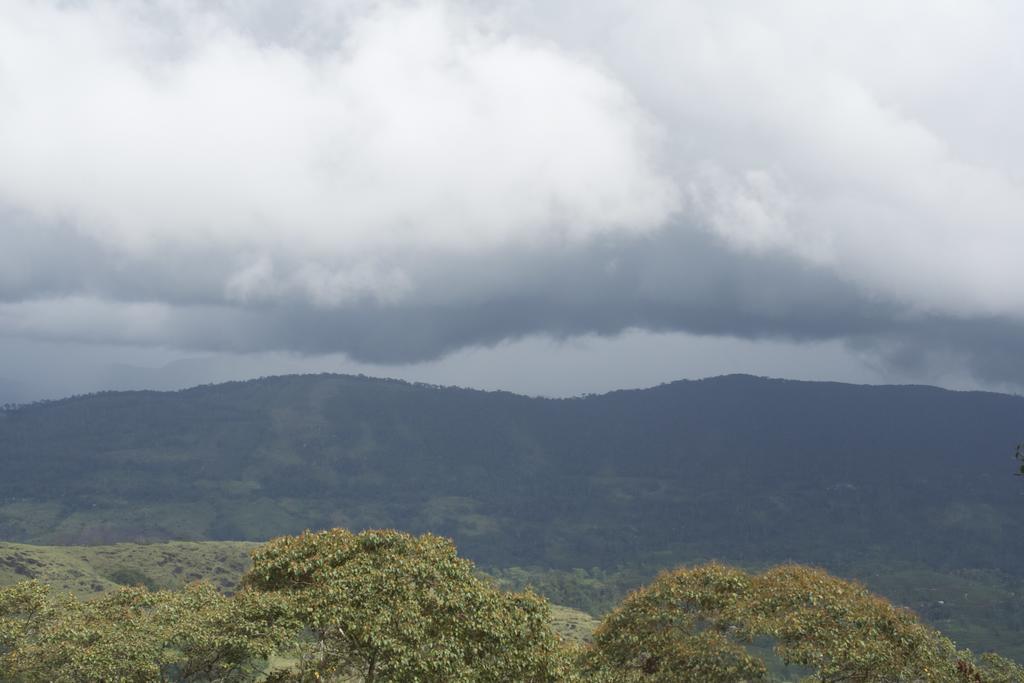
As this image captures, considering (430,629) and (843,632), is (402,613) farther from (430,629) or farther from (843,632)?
(843,632)

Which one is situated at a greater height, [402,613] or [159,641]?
[402,613]

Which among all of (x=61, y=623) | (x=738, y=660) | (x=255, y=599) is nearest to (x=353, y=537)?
(x=255, y=599)

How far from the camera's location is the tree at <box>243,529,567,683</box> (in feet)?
131

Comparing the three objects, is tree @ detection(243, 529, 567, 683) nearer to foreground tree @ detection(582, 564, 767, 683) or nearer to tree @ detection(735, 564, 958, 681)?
foreground tree @ detection(582, 564, 767, 683)

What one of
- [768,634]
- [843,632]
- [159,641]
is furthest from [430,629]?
[843,632]

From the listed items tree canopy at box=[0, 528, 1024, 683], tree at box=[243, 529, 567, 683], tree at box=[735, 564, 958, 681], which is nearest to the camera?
tree at box=[243, 529, 567, 683]

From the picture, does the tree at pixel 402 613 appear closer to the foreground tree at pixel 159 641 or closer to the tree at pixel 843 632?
the foreground tree at pixel 159 641

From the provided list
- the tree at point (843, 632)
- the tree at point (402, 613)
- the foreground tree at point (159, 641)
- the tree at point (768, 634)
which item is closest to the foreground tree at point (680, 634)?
the tree at point (768, 634)

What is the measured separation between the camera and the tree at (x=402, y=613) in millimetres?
40062

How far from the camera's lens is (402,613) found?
40.8 m

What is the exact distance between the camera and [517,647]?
1718 inches

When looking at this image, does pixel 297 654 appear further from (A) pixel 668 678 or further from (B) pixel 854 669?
(B) pixel 854 669

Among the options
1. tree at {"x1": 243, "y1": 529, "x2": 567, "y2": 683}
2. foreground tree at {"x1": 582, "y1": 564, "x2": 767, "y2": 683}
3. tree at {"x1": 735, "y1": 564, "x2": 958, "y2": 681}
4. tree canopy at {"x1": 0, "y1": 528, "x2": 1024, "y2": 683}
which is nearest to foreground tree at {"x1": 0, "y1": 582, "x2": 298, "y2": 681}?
tree canopy at {"x1": 0, "y1": 528, "x2": 1024, "y2": 683}

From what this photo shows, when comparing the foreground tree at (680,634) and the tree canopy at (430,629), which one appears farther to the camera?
the foreground tree at (680,634)
